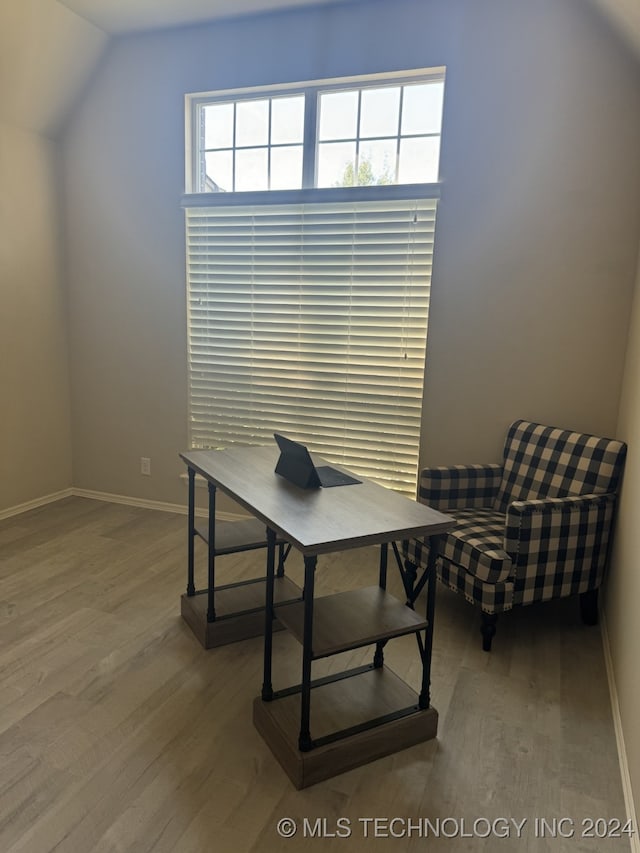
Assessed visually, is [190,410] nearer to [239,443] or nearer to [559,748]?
[239,443]

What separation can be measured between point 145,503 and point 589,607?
2.95 metres

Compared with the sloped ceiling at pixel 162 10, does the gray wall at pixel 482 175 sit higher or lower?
lower

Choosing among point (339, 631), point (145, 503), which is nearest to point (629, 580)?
point (339, 631)

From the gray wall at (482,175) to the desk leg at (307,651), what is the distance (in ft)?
6.01

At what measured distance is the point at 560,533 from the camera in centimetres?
240

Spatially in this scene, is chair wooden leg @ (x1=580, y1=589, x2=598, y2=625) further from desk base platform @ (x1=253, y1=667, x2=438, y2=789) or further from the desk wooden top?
the desk wooden top

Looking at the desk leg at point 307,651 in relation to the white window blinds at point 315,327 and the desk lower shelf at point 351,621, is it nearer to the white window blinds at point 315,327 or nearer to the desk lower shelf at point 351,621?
the desk lower shelf at point 351,621

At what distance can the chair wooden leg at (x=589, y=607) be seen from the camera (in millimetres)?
2615

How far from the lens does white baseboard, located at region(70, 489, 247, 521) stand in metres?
3.88

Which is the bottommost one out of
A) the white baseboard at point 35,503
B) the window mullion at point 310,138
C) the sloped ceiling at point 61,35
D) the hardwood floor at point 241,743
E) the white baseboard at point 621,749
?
the hardwood floor at point 241,743

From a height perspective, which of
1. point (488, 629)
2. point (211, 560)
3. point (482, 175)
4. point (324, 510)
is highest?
point (482, 175)

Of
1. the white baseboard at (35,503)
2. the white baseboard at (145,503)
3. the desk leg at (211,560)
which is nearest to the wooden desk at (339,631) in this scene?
the desk leg at (211,560)

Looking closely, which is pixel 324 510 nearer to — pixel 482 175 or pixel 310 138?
pixel 482 175

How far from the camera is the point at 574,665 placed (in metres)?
2.33
